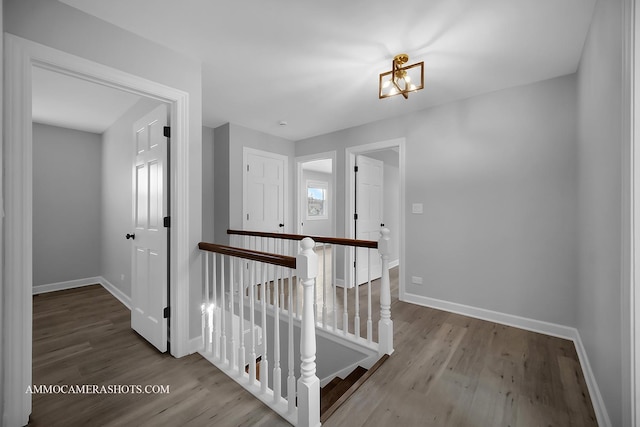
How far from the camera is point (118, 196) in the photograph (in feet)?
11.6

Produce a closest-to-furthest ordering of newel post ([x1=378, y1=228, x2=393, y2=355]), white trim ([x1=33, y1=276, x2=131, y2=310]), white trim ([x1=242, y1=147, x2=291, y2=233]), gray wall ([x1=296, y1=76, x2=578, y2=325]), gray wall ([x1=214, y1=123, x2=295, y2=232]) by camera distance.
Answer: newel post ([x1=378, y1=228, x2=393, y2=355]) → gray wall ([x1=296, y1=76, x2=578, y2=325]) → white trim ([x1=33, y1=276, x2=131, y2=310]) → gray wall ([x1=214, y1=123, x2=295, y2=232]) → white trim ([x1=242, y1=147, x2=291, y2=233])

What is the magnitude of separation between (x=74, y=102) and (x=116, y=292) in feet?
7.75

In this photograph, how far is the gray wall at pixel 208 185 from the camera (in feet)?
13.2

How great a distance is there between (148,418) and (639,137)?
2.67 m

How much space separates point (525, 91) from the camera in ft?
8.55

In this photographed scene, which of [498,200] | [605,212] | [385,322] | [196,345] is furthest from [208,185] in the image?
[605,212]

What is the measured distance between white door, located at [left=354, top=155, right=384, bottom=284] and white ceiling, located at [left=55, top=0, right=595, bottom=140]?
54.6 inches

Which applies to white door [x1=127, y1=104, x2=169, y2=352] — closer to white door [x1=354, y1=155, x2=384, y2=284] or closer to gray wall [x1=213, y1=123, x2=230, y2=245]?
gray wall [x1=213, y1=123, x2=230, y2=245]

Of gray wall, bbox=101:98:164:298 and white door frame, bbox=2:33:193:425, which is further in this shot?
gray wall, bbox=101:98:164:298

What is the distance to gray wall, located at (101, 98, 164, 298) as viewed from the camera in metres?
3.23

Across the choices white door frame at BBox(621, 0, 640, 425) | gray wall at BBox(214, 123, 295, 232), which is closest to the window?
gray wall at BBox(214, 123, 295, 232)

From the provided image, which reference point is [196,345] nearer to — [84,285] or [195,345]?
[195,345]

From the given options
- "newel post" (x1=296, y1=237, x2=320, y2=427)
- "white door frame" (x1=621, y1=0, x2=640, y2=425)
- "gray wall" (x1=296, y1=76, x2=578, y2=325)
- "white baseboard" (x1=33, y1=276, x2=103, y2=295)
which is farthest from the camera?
"white baseboard" (x1=33, y1=276, x2=103, y2=295)

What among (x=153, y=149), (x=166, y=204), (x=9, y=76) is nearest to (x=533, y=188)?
(x=166, y=204)
